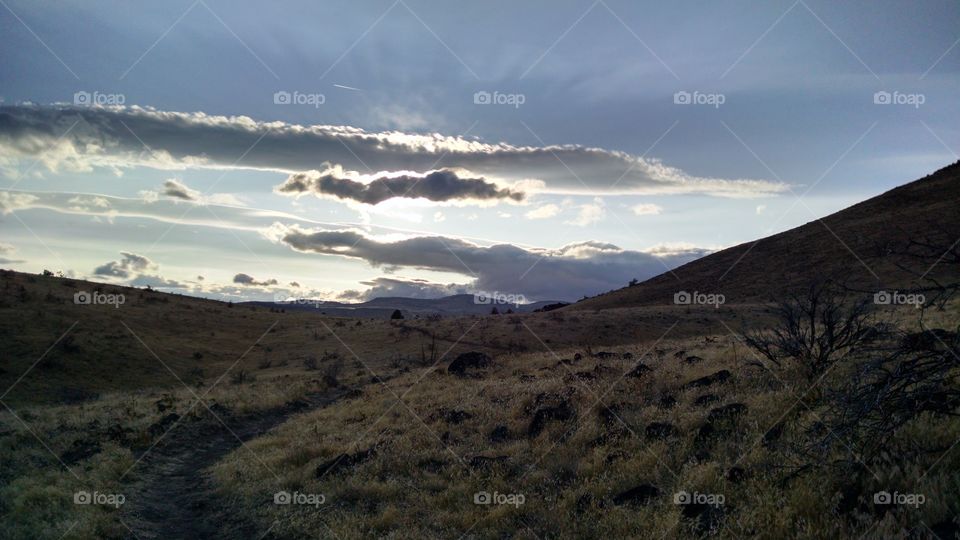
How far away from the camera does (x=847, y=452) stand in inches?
266

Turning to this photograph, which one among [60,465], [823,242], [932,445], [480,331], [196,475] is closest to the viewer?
[932,445]

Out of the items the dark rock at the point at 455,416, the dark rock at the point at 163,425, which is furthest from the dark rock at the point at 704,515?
the dark rock at the point at 163,425

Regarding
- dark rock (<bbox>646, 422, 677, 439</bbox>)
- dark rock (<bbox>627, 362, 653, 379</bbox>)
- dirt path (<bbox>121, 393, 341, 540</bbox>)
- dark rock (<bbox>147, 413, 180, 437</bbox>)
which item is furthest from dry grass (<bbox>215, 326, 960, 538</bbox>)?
dark rock (<bbox>147, 413, 180, 437</bbox>)

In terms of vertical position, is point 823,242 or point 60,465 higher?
point 823,242

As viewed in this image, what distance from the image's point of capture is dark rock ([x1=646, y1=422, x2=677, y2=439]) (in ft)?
30.3

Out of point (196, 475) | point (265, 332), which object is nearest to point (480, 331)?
point (265, 332)

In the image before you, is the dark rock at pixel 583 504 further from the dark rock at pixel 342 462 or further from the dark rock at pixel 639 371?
the dark rock at pixel 639 371

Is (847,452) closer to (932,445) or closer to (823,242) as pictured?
(932,445)

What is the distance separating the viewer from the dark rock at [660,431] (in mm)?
9250

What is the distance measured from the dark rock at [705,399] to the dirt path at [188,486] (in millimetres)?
7808

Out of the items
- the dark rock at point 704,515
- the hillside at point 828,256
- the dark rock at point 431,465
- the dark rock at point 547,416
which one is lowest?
the dark rock at point 431,465

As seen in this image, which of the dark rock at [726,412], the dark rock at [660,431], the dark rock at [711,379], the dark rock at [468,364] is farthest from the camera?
the dark rock at [468,364]

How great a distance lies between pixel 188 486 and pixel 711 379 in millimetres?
11424

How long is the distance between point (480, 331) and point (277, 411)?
21.8 meters
